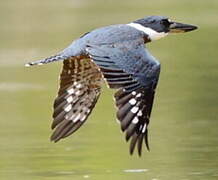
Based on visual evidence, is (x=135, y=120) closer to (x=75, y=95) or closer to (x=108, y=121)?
(x=75, y=95)

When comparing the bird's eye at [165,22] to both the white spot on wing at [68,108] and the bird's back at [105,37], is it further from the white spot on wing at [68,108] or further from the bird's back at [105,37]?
the white spot on wing at [68,108]

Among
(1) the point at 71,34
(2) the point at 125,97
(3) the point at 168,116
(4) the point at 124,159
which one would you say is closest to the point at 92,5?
(1) the point at 71,34

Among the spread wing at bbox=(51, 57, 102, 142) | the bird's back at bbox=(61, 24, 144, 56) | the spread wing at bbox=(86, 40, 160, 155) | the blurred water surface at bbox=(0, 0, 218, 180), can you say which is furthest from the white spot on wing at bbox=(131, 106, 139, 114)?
the blurred water surface at bbox=(0, 0, 218, 180)

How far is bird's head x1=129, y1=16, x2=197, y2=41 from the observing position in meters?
10.8

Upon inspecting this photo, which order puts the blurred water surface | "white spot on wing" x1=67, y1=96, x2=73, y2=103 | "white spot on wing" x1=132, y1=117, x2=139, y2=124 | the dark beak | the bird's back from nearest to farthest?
1. "white spot on wing" x1=132, y1=117, x2=139, y2=124
2. the bird's back
3. "white spot on wing" x1=67, y1=96, x2=73, y2=103
4. the dark beak
5. the blurred water surface

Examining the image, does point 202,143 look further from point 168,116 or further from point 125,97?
point 125,97

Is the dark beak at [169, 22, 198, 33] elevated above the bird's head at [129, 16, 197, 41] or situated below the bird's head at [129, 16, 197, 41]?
below

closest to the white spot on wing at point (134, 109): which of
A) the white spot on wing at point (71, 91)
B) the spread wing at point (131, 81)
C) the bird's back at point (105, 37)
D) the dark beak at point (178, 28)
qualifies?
the spread wing at point (131, 81)

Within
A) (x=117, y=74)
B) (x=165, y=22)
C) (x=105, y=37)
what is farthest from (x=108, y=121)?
(x=117, y=74)

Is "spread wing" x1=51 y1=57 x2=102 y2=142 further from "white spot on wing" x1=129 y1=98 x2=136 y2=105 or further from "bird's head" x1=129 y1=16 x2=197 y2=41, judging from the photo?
"white spot on wing" x1=129 y1=98 x2=136 y2=105

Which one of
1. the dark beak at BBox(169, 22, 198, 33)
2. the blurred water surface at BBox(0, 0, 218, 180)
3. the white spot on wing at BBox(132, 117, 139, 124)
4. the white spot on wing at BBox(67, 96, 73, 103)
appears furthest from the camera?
the blurred water surface at BBox(0, 0, 218, 180)

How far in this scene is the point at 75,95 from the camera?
10.9 metres

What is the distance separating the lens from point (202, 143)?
12.7 m

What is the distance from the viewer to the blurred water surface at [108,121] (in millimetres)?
11570
